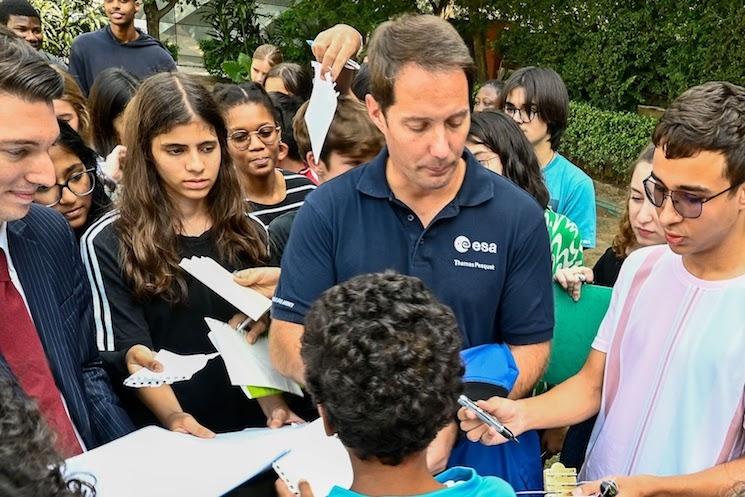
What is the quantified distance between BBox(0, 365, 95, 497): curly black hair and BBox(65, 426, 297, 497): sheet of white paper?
0.77m

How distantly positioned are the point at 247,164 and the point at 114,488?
2174 mm

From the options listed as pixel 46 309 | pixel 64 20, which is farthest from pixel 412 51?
pixel 64 20

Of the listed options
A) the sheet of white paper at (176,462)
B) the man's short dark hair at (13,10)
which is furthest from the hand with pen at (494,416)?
the man's short dark hair at (13,10)

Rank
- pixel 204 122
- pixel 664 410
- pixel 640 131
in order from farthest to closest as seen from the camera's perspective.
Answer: pixel 640 131, pixel 204 122, pixel 664 410

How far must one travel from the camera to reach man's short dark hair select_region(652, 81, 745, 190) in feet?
6.47

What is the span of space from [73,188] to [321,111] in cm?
112

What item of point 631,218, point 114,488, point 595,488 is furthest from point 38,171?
point 631,218

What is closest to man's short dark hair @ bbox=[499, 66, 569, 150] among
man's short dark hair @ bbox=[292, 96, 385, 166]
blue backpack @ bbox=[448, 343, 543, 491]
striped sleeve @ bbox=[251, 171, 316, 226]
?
striped sleeve @ bbox=[251, 171, 316, 226]

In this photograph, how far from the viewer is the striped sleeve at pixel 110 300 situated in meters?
2.45

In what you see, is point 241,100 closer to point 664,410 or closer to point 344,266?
point 344,266

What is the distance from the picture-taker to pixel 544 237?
222cm

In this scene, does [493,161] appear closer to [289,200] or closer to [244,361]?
[289,200]

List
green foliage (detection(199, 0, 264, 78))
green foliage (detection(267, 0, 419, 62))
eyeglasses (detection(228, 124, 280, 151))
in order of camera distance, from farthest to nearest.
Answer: green foliage (detection(199, 0, 264, 78))
green foliage (detection(267, 0, 419, 62))
eyeglasses (detection(228, 124, 280, 151))

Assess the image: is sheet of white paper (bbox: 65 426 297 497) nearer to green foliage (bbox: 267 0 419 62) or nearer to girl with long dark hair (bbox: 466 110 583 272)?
girl with long dark hair (bbox: 466 110 583 272)
